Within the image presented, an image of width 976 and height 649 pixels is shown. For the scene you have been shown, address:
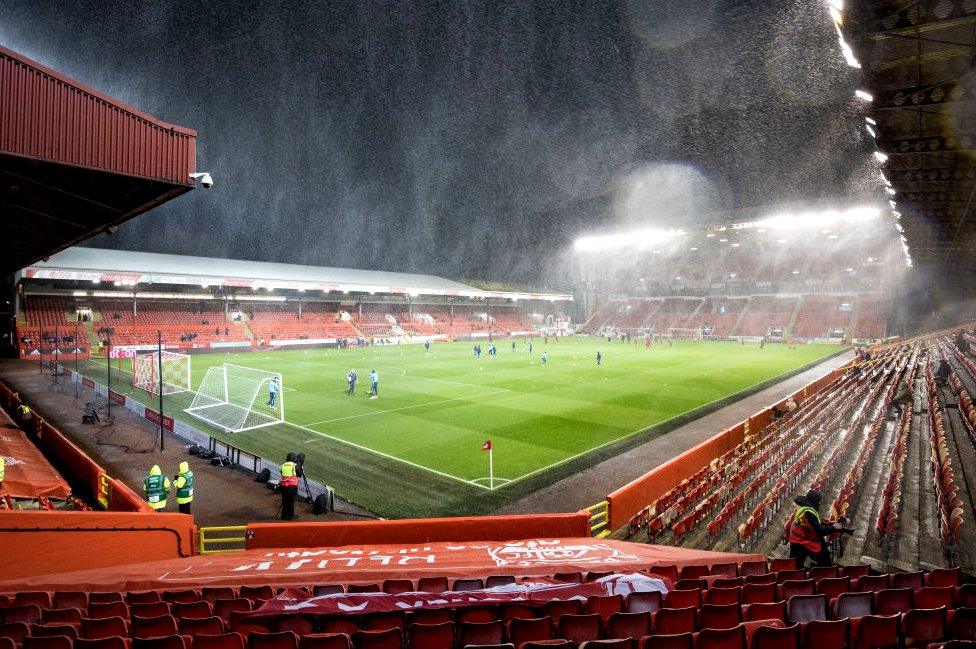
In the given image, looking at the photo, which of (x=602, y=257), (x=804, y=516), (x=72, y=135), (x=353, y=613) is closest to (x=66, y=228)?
(x=72, y=135)

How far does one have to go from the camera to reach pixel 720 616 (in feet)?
15.3

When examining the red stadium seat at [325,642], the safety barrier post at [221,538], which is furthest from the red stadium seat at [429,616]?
the safety barrier post at [221,538]

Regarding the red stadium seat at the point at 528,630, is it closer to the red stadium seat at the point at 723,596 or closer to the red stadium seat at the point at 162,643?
the red stadium seat at the point at 723,596

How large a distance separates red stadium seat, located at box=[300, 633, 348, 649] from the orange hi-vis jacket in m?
6.66

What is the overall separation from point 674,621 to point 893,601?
7.52 ft

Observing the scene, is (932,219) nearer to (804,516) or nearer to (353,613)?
(804,516)

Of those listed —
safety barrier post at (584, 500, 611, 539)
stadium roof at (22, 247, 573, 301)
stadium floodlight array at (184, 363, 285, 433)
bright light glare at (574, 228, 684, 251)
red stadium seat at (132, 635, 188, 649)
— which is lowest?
safety barrier post at (584, 500, 611, 539)

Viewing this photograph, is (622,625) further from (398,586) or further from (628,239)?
(628,239)

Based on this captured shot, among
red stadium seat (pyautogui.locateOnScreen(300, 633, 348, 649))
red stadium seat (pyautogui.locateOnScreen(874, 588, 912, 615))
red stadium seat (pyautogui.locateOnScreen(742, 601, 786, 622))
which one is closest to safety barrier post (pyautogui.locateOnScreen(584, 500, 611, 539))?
red stadium seat (pyautogui.locateOnScreen(742, 601, 786, 622))

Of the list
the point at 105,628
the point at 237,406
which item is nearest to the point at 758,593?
the point at 105,628

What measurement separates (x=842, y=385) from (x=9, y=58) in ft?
106

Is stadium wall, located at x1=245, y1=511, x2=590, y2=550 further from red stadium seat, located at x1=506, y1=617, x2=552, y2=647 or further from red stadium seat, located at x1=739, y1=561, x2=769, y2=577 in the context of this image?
red stadium seat, located at x1=506, y1=617, x2=552, y2=647

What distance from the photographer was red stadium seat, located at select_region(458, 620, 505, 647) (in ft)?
14.6

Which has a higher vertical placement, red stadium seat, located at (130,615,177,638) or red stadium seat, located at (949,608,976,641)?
red stadium seat, located at (949,608,976,641)
